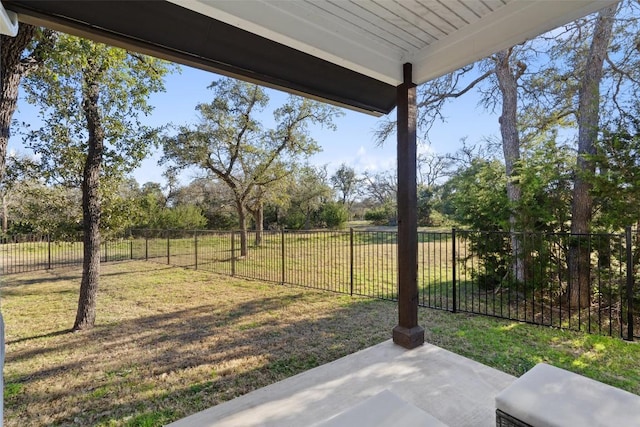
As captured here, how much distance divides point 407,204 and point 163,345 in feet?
9.35

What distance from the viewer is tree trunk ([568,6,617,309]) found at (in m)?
3.83

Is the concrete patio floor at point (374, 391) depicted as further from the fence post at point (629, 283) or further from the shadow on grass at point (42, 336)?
the shadow on grass at point (42, 336)

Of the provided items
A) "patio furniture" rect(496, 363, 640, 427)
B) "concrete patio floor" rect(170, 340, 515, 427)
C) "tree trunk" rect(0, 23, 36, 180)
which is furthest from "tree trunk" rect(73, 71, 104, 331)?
"patio furniture" rect(496, 363, 640, 427)

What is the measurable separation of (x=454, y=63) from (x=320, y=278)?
4.70 m

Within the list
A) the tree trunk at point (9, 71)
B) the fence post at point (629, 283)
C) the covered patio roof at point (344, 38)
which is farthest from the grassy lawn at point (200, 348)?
the tree trunk at point (9, 71)

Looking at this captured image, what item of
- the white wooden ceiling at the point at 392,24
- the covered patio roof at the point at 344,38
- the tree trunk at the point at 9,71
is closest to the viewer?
the covered patio roof at the point at 344,38

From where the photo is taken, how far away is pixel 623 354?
2.78m

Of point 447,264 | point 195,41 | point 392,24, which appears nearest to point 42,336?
point 195,41

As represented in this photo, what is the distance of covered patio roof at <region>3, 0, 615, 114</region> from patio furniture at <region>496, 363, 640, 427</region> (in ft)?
6.56

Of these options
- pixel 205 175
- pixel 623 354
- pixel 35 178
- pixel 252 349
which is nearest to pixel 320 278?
pixel 252 349

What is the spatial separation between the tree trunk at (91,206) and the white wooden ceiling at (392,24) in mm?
3157

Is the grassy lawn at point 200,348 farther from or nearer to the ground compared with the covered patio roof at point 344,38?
nearer to the ground

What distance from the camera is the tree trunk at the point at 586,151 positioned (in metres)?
3.83

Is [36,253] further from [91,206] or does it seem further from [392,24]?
[392,24]
